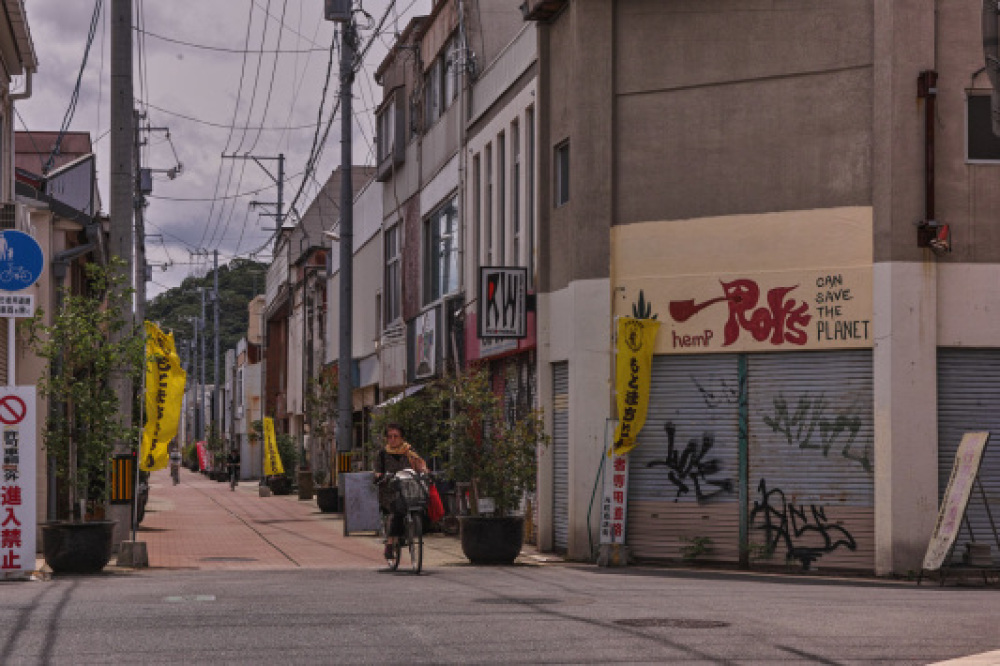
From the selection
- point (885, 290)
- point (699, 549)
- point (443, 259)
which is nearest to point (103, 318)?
point (699, 549)

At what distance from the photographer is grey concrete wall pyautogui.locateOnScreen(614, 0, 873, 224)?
2050 cm

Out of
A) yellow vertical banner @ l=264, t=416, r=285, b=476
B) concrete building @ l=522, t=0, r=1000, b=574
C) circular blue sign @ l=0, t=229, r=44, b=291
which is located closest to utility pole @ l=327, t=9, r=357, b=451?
concrete building @ l=522, t=0, r=1000, b=574

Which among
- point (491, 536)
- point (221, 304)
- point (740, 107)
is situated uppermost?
point (221, 304)

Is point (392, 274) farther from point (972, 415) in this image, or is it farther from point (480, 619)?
point (480, 619)

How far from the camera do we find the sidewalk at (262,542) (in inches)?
852

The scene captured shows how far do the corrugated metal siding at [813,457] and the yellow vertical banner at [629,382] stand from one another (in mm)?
1558

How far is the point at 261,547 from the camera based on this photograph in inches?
1012

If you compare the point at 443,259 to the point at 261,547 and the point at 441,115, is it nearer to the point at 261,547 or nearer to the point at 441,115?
the point at 441,115

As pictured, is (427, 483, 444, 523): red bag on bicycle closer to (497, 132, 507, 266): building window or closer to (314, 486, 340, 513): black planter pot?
(497, 132, 507, 266): building window

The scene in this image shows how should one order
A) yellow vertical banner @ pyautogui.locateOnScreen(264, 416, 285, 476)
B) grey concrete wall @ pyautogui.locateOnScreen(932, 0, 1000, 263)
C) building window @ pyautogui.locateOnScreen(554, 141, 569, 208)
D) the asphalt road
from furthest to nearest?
yellow vertical banner @ pyautogui.locateOnScreen(264, 416, 285, 476), building window @ pyautogui.locateOnScreen(554, 141, 569, 208), grey concrete wall @ pyautogui.locateOnScreen(932, 0, 1000, 263), the asphalt road

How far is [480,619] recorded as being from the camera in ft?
39.1

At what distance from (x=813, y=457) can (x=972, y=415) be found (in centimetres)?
219

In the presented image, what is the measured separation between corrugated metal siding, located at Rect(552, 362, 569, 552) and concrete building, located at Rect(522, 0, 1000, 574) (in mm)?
176

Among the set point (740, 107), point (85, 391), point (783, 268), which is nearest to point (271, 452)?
point (85, 391)
